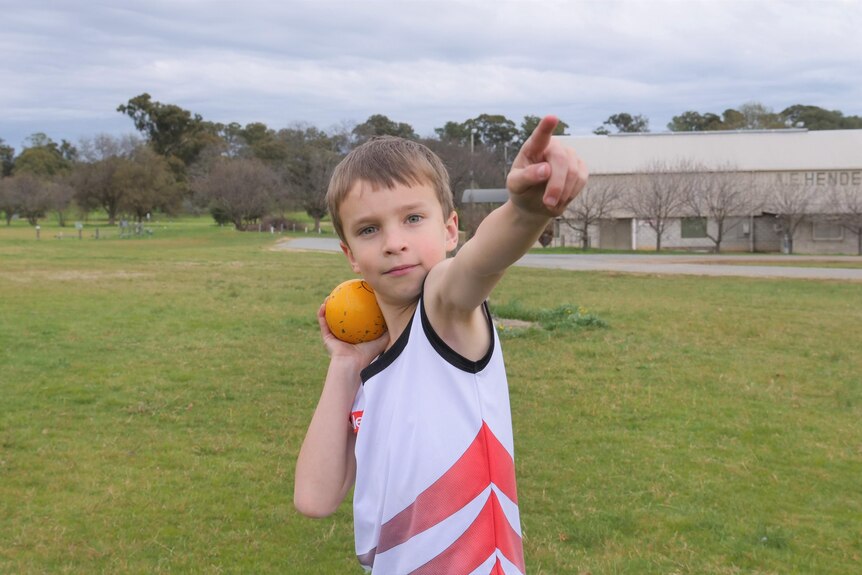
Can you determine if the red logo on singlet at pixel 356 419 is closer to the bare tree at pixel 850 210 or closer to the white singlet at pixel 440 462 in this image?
the white singlet at pixel 440 462

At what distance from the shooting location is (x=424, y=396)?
6.22ft

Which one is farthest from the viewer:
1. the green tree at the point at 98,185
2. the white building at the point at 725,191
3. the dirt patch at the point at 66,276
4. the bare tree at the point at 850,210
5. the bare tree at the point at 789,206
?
the green tree at the point at 98,185

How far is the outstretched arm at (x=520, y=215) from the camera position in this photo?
4.72 ft

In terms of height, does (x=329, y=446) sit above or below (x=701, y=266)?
above

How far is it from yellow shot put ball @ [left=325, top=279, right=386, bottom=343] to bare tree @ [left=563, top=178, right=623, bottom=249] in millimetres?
45039

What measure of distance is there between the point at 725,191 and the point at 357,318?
161 feet

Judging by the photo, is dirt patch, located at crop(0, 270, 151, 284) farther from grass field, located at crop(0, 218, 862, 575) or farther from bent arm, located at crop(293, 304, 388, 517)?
bent arm, located at crop(293, 304, 388, 517)

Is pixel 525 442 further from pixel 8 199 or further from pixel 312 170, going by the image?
pixel 8 199

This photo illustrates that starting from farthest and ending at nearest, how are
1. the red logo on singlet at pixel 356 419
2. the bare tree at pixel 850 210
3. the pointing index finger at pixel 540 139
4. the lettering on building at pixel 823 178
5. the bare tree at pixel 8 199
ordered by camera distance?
the bare tree at pixel 8 199, the lettering on building at pixel 823 178, the bare tree at pixel 850 210, the red logo on singlet at pixel 356 419, the pointing index finger at pixel 540 139

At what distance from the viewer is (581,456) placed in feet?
23.4

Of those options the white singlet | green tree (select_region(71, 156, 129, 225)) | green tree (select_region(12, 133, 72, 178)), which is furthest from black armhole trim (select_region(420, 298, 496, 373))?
green tree (select_region(12, 133, 72, 178))

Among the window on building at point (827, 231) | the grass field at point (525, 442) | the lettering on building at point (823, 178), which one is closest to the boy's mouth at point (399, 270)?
the grass field at point (525, 442)

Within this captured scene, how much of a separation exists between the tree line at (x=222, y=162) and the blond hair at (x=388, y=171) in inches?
1505

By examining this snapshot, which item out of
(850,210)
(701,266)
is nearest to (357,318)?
(701,266)
